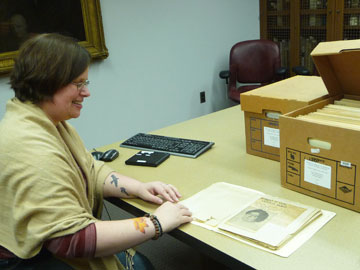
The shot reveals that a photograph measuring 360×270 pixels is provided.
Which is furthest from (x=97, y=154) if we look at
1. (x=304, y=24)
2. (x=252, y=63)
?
(x=304, y=24)

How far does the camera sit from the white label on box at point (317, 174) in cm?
109

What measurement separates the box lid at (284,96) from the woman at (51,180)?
20.5 inches

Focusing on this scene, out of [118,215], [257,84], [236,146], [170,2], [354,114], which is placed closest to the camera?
[354,114]

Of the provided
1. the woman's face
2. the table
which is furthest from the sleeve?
the woman's face

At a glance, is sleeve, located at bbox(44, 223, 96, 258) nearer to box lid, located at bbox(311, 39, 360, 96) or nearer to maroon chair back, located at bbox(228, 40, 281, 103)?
box lid, located at bbox(311, 39, 360, 96)

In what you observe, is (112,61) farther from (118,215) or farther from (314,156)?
(314,156)

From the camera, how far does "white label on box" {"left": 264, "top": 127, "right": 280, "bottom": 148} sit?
1.42m

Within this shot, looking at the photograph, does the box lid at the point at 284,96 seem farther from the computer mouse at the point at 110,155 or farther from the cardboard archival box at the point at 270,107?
the computer mouse at the point at 110,155

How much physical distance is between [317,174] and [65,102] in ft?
2.59

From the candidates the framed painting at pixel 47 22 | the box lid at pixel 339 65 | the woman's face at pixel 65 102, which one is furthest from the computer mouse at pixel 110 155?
the framed painting at pixel 47 22

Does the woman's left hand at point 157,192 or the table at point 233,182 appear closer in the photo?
the table at point 233,182

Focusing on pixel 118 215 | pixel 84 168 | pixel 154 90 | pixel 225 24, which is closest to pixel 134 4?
pixel 154 90

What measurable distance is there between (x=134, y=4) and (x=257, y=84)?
5.09 ft

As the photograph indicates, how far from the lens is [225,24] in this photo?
4074 mm
